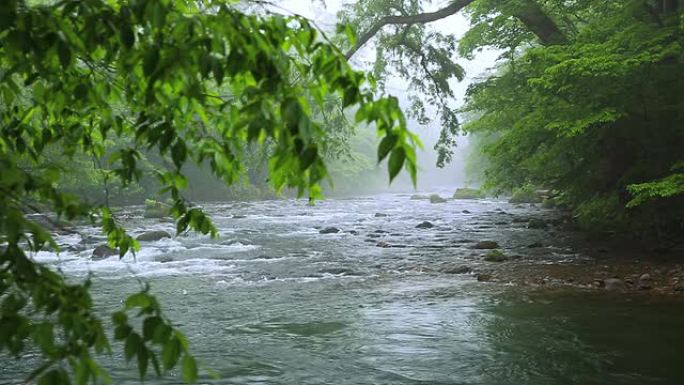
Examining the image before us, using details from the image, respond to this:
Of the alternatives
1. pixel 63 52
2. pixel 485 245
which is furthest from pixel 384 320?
pixel 485 245

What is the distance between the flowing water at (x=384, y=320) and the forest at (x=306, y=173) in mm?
75

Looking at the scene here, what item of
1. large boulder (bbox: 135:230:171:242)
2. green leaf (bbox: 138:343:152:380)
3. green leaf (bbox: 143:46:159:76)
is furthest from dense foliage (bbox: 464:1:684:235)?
large boulder (bbox: 135:230:171:242)

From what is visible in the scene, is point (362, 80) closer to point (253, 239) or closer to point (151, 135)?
point (151, 135)

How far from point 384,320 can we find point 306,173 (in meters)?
7.37

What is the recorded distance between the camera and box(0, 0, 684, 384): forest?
5.93 ft

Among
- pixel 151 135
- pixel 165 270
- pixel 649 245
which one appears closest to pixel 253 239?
pixel 165 270

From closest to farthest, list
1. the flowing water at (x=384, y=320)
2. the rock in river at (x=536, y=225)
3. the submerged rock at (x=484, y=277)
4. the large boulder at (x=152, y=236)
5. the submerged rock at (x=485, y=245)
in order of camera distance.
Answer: the flowing water at (x=384, y=320), the submerged rock at (x=484, y=277), the submerged rock at (x=485, y=245), the large boulder at (x=152, y=236), the rock in river at (x=536, y=225)

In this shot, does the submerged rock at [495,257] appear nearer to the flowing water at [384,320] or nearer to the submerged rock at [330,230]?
the flowing water at [384,320]

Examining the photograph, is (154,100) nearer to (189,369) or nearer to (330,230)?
(189,369)

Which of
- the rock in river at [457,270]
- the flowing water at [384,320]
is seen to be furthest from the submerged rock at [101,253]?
the rock in river at [457,270]

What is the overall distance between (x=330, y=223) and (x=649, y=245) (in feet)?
46.0

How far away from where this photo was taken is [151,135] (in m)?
2.21

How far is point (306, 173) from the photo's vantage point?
2.28m

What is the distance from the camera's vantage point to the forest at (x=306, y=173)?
181 centimetres
